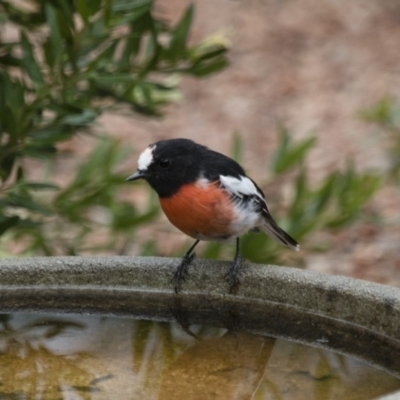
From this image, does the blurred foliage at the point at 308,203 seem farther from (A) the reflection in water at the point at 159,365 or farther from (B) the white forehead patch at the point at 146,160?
(A) the reflection in water at the point at 159,365

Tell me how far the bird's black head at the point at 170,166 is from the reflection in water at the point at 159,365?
2.50 feet

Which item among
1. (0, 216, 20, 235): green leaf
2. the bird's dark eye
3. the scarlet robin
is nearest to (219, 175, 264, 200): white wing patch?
the scarlet robin

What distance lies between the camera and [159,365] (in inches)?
113

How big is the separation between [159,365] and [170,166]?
3.71ft

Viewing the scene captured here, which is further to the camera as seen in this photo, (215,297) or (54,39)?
(54,39)

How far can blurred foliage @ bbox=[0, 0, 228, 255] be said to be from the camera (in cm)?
375

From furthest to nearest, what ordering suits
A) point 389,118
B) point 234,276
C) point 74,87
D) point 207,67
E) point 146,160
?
1. point 389,118
2. point 207,67
3. point 74,87
4. point 146,160
5. point 234,276

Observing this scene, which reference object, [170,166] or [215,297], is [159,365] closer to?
[215,297]

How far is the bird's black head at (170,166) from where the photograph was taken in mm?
3805

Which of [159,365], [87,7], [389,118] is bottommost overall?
[389,118]

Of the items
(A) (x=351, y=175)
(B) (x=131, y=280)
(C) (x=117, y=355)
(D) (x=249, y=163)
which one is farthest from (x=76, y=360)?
(D) (x=249, y=163)

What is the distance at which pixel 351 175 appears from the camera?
4789 millimetres

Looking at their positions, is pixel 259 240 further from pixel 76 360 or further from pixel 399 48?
pixel 399 48

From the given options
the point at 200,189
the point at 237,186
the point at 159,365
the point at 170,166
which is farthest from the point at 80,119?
the point at 159,365
